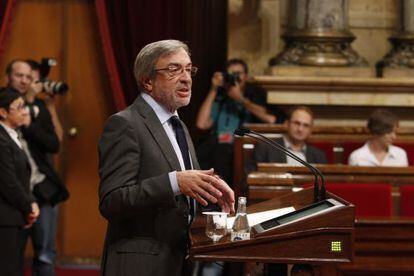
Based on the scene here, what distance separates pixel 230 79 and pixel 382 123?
1.25m

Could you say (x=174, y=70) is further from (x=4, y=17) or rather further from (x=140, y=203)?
(x=4, y=17)

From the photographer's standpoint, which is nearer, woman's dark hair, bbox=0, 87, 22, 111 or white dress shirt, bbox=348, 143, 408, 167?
woman's dark hair, bbox=0, 87, 22, 111

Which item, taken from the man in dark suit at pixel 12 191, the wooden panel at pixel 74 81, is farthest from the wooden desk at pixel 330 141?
the man in dark suit at pixel 12 191

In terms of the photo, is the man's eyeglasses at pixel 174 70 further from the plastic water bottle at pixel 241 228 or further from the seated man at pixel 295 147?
the seated man at pixel 295 147

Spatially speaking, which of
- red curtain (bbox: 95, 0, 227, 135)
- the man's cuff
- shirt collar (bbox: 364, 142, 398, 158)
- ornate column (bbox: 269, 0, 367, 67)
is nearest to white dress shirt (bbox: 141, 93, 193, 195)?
the man's cuff

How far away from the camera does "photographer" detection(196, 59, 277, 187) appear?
719 centimetres

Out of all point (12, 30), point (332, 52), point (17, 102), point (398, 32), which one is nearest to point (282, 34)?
point (332, 52)

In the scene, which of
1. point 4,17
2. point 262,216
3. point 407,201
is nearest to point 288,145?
point 407,201

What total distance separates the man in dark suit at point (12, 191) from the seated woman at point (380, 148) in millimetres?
2329

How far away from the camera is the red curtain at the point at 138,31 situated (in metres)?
7.83

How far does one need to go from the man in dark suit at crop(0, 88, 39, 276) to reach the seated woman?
233 cm

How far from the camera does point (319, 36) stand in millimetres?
7625

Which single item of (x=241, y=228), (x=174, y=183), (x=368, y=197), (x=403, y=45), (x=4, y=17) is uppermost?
(x=4, y=17)

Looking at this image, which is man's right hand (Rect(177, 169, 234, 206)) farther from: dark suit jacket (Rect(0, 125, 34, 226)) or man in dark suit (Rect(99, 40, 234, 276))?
dark suit jacket (Rect(0, 125, 34, 226))
